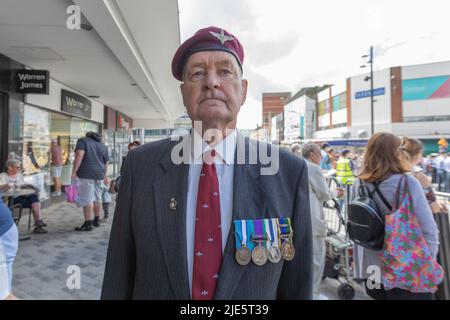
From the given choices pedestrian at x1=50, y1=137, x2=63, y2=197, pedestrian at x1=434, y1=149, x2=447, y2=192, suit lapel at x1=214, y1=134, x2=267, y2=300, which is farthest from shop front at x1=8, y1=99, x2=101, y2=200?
pedestrian at x1=434, y1=149, x2=447, y2=192

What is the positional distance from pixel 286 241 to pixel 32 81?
6.64 meters

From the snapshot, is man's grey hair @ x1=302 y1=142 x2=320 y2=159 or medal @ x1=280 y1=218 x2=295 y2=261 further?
man's grey hair @ x1=302 y1=142 x2=320 y2=159

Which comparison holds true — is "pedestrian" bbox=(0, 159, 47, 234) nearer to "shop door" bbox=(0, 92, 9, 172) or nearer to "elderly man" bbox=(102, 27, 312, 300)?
"shop door" bbox=(0, 92, 9, 172)

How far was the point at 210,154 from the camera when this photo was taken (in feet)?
3.32

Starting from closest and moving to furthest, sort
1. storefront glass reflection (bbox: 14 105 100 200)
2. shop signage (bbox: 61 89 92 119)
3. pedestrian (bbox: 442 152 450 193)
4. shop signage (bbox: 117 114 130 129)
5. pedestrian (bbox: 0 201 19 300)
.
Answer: pedestrian (bbox: 0 201 19 300) → storefront glass reflection (bbox: 14 105 100 200) → shop signage (bbox: 61 89 92 119) → pedestrian (bbox: 442 152 450 193) → shop signage (bbox: 117 114 130 129)

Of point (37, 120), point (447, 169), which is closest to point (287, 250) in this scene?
point (37, 120)

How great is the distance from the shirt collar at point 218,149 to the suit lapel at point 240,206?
4 centimetres

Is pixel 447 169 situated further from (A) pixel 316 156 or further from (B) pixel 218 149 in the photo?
(B) pixel 218 149

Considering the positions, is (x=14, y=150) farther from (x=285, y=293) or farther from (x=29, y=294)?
(x=285, y=293)

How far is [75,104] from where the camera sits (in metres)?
8.45

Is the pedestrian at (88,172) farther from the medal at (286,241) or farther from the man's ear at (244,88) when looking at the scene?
the medal at (286,241)

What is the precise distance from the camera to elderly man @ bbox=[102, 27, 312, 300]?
860mm

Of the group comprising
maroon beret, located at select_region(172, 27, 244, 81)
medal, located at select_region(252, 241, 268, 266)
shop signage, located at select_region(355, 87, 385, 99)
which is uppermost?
shop signage, located at select_region(355, 87, 385, 99)

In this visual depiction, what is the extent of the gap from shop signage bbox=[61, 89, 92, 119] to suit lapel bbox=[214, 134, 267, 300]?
8.28 m
